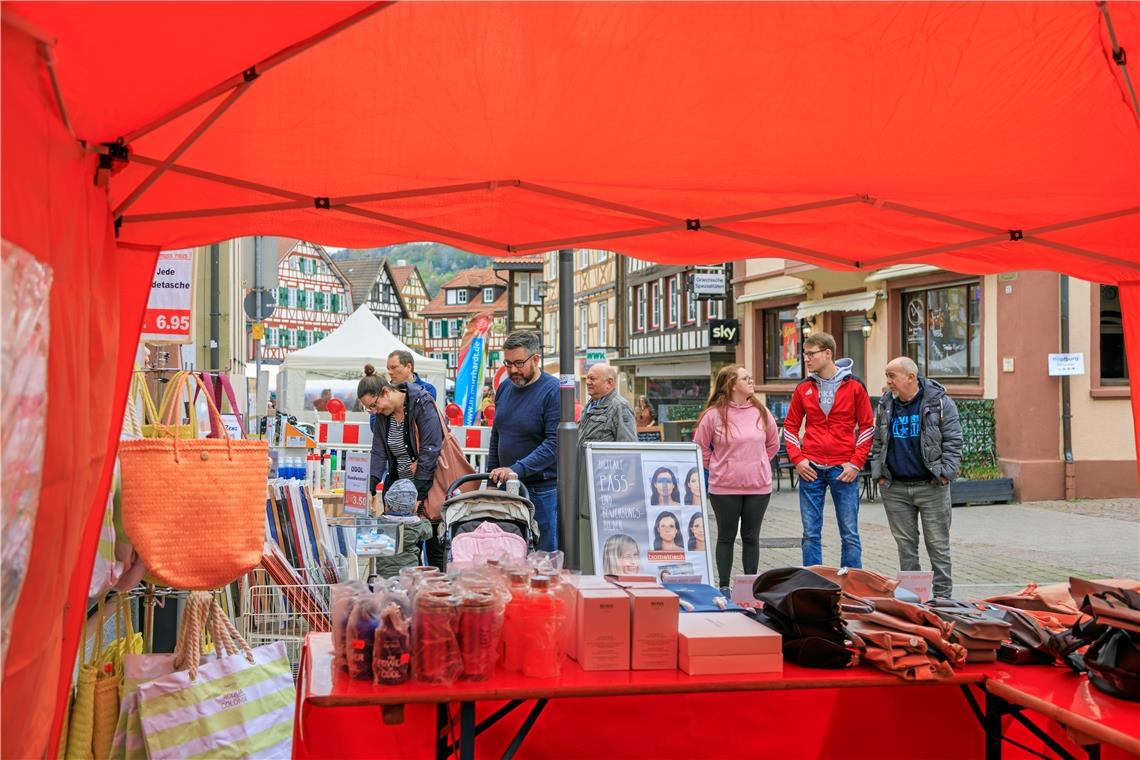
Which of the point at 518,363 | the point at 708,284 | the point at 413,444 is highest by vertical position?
the point at 708,284

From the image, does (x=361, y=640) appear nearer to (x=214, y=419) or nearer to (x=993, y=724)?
(x=214, y=419)

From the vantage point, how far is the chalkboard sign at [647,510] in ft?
22.4

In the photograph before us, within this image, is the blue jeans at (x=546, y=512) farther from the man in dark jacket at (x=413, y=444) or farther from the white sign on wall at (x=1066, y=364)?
the white sign on wall at (x=1066, y=364)

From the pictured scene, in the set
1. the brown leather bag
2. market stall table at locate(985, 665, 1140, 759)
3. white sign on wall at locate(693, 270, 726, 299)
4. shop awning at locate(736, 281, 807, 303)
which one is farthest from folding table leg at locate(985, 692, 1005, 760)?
white sign on wall at locate(693, 270, 726, 299)

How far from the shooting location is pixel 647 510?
6992 mm

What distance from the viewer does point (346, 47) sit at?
3.25m

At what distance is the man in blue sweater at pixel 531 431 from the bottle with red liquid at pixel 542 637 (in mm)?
3437

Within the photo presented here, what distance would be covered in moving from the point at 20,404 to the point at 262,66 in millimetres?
1200

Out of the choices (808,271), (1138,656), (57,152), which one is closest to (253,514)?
(57,152)

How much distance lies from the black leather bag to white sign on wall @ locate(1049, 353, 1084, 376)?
13.7m

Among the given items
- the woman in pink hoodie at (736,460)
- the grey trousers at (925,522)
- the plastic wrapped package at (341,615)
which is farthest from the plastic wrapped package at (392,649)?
the grey trousers at (925,522)

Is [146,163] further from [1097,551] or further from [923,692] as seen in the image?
[1097,551]

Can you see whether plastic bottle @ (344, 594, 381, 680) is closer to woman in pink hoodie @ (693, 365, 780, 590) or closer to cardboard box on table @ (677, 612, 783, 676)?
cardboard box on table @ (677, 612, 783, 676)

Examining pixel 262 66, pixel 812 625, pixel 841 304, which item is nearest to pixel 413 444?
pixel 812 625
